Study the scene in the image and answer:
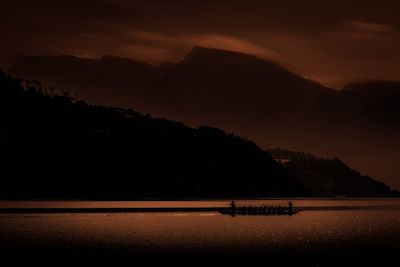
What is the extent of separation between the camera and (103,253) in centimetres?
6956

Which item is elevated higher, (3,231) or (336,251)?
(3,231)

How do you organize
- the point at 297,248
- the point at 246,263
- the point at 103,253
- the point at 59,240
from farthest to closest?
the point at 59,240 → the point at 297,248 → the point at 103,253 → the point at 246,263

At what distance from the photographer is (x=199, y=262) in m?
60.7

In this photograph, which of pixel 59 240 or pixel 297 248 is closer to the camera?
pixel 297 248

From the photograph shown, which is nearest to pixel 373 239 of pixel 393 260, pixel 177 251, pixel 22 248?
pixel 393 260

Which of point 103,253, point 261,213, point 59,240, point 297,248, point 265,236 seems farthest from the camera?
point 261,213

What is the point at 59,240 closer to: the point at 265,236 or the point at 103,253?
the point at 103,253

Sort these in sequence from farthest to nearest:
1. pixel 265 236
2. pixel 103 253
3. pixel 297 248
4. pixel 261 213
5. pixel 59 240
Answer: pixel 261 213 < pixel 265 236 < pixel 59 240 < pixel 297 248 < pixel 103 253

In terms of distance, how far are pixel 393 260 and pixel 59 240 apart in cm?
4782

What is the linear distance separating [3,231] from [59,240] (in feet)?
59.8

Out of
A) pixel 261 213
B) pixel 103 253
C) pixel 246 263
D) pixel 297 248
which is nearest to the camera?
pixel 246 263

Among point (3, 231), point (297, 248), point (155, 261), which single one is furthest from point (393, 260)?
point (3, 231)

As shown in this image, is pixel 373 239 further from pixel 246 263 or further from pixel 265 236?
pixel 246 263

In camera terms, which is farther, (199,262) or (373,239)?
(373,239)
